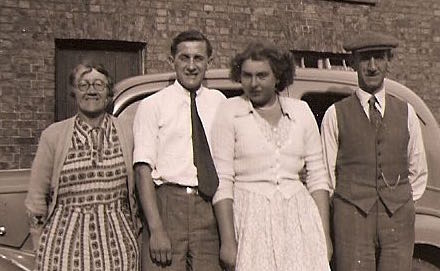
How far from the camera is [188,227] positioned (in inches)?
150

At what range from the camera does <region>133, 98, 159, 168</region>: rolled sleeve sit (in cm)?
378

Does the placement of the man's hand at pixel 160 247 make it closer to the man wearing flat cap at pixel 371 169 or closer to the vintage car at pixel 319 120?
the vintage car at pixel 319 120

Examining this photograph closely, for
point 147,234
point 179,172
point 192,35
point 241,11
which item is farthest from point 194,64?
point 241,11

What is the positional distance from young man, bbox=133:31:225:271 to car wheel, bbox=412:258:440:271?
172 cm

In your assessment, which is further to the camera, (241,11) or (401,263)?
(241,11)

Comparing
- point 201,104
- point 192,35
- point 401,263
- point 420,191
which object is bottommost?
point 401,263

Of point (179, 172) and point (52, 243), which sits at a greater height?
point (179, 172)

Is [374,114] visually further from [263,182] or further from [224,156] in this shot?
[224,156]

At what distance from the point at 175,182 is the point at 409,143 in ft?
4.46

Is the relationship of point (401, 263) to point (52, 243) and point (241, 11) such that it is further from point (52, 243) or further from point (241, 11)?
point (241, 11)

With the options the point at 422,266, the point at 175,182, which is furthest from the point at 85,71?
the point at 422,266

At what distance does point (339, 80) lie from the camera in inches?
201

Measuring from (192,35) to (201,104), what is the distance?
1.17 ft

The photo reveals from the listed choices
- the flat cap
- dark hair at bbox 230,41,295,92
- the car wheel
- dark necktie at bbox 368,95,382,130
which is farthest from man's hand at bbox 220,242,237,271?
the car wheel
